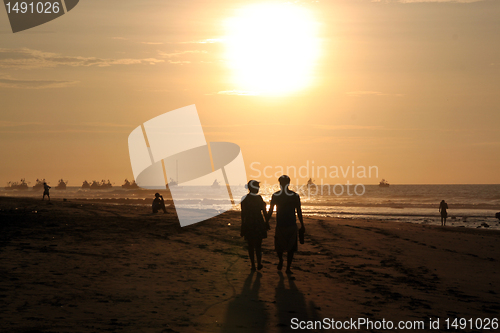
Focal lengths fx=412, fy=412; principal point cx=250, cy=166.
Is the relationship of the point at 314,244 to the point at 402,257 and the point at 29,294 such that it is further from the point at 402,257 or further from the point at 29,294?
the point at 29,294

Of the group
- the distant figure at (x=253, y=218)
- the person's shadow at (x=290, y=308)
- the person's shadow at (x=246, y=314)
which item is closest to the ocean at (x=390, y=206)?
the distant figure at (x=253, y=218)

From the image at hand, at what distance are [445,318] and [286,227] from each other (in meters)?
3.29

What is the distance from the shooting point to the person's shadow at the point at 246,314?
505 centimetres

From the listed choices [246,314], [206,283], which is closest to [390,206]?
[206,283]

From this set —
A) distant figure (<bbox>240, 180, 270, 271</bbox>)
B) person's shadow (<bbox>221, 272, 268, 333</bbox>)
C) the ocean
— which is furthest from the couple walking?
the ocean

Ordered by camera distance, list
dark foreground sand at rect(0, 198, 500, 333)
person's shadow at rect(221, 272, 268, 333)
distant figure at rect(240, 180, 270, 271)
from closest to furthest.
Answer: person's shadow at rect(221, 272, 268, 333)
dark foreground sand at rect(0, 198, 500, 333)
distant figure at rect(240, 180, 270, 271)

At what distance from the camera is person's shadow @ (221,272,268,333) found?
16.6ft

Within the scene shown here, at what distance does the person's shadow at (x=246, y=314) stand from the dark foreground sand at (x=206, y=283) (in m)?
0.01

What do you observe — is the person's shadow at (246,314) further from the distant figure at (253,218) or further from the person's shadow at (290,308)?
the distant figure at (253,218)

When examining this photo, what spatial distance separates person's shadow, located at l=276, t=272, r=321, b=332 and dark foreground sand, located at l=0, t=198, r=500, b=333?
0.6 inches

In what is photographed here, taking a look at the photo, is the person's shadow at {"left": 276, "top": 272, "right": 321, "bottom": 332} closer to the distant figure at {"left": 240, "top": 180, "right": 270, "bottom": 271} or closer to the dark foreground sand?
the dark foreground sand

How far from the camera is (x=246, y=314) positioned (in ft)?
18.4

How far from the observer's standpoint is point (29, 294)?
593cm

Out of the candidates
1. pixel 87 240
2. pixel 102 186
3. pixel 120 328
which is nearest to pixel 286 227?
pixel 120 328
